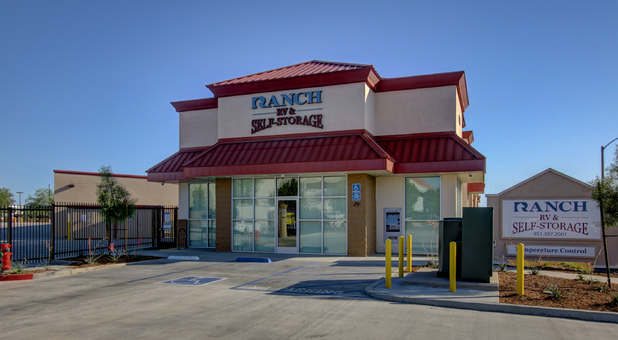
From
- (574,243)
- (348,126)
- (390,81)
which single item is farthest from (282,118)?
(574,243)

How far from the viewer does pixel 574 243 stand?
1545cm

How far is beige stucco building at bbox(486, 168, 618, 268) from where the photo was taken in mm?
15367

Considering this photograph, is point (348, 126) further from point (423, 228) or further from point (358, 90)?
point (423, 228)

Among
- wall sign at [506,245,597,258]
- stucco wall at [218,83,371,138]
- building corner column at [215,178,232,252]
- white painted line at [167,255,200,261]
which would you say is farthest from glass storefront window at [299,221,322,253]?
wall sign at [506,245,597,258]

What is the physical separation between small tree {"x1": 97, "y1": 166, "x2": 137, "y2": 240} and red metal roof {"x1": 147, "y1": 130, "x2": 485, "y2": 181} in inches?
104

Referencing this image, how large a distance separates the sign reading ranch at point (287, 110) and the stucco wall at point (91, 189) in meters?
18.0

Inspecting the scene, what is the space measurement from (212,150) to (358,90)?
22.2ft

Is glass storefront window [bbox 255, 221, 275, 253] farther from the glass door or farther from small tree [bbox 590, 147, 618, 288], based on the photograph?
small tree [bbox 590, 147, 618, 288]

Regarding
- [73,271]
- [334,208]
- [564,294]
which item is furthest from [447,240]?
[73,271]

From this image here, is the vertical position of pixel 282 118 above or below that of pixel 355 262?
above

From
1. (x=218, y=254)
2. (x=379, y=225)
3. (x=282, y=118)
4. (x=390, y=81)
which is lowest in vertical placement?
(x=218, y=254)

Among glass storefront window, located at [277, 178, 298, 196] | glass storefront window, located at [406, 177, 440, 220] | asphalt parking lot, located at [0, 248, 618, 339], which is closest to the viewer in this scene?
asphalt parking lot, located at [0, 248, 618, 339]

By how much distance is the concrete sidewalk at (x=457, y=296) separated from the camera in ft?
→ 27.0

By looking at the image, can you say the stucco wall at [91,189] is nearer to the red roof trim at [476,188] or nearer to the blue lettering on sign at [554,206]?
the red roof trim at [476,188]
